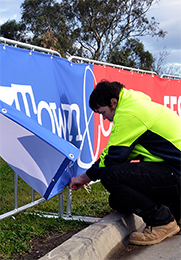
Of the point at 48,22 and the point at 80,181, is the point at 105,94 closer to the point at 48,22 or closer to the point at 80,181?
the point at 80,181

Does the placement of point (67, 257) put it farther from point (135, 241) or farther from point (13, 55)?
point (13, 55)

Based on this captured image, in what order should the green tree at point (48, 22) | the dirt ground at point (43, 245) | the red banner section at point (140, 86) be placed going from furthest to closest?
the green tree at point (48, 22), the red banner section at point (140, 86), the dirt ground at point (43, 245)

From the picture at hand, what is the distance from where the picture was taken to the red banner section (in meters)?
4.61

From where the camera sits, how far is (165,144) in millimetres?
3070

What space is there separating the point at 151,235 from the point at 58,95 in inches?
67.4

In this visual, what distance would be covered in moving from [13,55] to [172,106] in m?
4.66

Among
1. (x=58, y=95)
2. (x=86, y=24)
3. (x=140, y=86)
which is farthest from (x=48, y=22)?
(x=58, y=95)

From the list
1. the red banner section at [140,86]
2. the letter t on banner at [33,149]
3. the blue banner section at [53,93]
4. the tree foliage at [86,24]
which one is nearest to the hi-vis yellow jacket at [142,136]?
the letter t on banner at [33,149]

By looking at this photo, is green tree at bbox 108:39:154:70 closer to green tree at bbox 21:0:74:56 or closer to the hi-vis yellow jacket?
green tree at bbox 21:0:74:56

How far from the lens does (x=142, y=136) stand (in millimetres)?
3031

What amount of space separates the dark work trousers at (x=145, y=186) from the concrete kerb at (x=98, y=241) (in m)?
0.26

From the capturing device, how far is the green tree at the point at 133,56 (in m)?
34.5

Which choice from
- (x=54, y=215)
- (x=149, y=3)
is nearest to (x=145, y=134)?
(x=54, y=215)

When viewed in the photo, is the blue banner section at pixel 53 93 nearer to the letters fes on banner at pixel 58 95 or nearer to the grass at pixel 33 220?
the letters fes on banner at pixel 58 95
